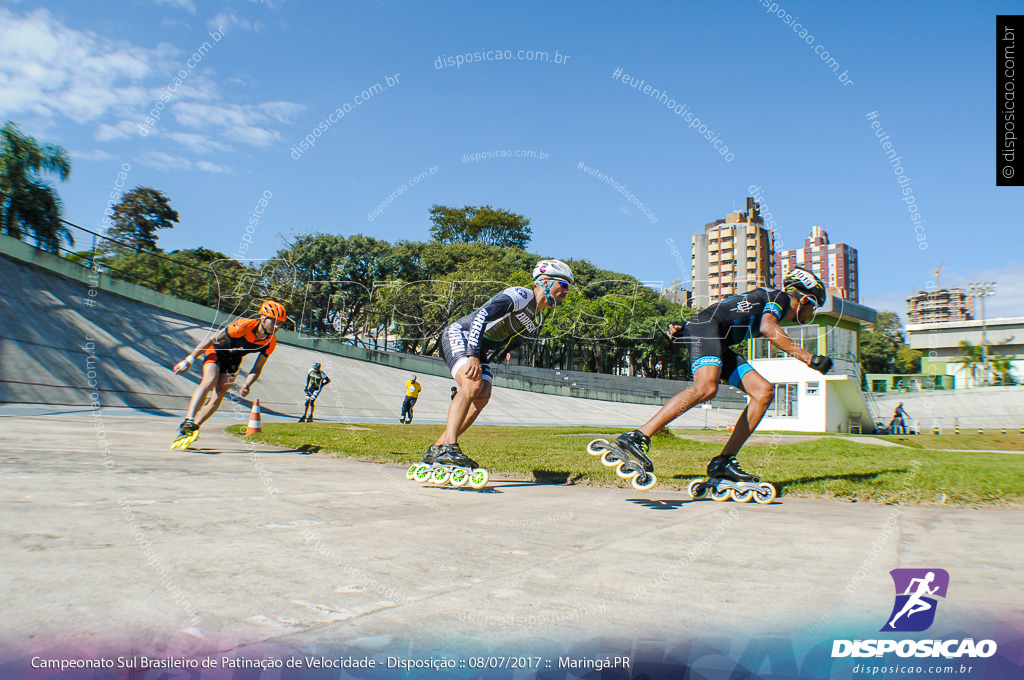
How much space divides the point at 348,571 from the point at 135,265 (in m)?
30.1

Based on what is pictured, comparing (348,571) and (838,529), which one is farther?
(838,529)

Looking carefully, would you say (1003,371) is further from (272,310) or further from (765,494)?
(272,310)

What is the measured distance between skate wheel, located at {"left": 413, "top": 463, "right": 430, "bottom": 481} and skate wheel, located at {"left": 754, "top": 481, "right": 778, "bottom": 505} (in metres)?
2.76

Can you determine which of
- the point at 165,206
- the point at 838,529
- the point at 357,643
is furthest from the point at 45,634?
the point at 165,206

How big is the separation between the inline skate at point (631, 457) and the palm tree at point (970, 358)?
59.3m

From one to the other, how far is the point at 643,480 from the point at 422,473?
194cm

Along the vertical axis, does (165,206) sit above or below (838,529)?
above

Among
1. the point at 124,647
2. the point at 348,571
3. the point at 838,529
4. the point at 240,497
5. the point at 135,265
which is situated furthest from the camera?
the point at 135,265

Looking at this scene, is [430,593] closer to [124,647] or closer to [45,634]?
[124,647]

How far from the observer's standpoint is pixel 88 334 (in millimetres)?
20250

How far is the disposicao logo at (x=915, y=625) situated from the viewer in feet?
5.36

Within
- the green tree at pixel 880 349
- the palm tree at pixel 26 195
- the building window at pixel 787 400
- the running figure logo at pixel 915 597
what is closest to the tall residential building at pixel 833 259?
the green tree at pixel 880 349

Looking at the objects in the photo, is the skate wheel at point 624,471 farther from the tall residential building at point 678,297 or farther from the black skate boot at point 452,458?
the tall residential building at point 678,297

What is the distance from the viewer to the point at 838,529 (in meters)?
3.32
